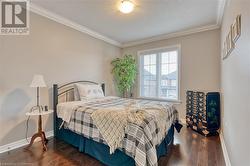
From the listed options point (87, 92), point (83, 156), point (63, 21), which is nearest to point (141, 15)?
point (63, 21)

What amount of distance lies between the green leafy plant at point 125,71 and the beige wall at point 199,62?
1.36m

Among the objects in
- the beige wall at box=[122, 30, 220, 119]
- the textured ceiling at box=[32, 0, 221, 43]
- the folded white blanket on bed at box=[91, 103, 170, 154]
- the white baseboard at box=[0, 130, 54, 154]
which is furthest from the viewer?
the beige wall at box=[122, 30, 220, 119]

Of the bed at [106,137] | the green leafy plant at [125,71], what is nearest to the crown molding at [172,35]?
the green leafy plant at [125,71]

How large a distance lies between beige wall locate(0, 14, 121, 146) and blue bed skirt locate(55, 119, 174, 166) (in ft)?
2.35

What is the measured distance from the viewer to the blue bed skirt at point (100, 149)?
187 centimetres

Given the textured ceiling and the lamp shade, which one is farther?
the textured ceiling

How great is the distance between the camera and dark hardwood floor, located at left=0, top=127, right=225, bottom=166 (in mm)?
2105

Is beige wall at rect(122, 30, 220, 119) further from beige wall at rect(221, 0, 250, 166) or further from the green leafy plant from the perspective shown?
beige wall at rect(221, 0, 250, 166)

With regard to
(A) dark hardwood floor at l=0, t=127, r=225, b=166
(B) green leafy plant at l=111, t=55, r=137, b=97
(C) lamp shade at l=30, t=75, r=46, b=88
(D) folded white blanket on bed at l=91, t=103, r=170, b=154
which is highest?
(B) green leafy plant at l=111, t=55, r=137, b=97

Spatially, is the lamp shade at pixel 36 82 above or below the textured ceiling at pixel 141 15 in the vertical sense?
below

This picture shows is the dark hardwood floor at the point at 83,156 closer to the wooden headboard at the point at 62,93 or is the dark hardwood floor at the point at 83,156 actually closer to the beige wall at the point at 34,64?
the beige wall at the point at 34,64

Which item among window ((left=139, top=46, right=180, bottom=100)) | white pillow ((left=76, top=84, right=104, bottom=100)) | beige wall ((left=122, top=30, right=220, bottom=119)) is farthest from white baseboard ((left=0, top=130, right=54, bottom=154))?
beige wall ((left=122, top=30, right=220, bottom=119))

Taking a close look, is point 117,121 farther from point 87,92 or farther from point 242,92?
point 87,92

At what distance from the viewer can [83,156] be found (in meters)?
2.30
